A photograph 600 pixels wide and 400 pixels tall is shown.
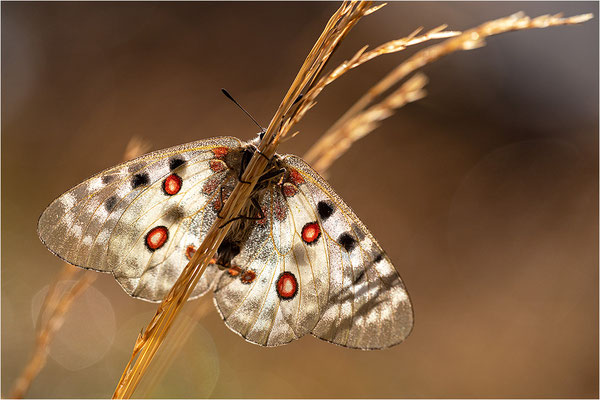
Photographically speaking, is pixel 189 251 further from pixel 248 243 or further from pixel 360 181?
pixel 360 181

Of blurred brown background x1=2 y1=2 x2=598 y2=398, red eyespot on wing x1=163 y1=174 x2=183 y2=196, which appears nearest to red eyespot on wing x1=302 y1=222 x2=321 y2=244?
red eyespot on wing x1=163 y1=174 x2=183 y2=196

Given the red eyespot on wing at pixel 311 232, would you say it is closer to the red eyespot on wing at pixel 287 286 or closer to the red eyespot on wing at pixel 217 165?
the red eyespot on wing at pixel 287 286

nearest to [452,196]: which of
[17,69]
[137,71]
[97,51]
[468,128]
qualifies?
[468,128]

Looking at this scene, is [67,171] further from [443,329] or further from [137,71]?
[443,329]

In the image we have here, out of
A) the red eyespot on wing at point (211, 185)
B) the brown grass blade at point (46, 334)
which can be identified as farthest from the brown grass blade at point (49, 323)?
the red eyespot on wing at point (211, 185)

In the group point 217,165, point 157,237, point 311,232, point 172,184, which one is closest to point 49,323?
point 157,237

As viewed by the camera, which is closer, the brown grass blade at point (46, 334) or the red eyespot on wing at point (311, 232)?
the brown grass blade at point (46, 334)
